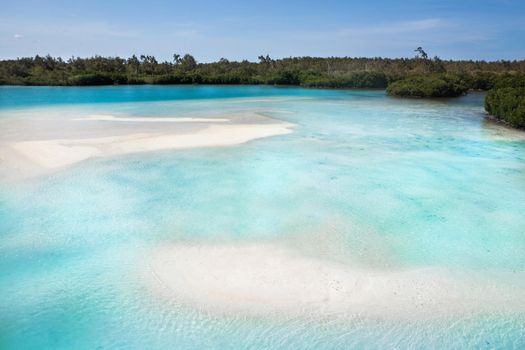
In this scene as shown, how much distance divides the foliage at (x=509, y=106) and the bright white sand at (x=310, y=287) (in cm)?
1229

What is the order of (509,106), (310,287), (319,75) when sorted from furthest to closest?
1. (319,75)
2. (509,106)
3. (310,287)

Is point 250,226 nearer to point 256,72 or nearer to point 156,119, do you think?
point 156,119

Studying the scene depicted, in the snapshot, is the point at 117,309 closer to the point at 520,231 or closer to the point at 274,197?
the point at 274,197

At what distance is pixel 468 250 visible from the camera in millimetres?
5250

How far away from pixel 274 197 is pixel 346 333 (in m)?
3.56

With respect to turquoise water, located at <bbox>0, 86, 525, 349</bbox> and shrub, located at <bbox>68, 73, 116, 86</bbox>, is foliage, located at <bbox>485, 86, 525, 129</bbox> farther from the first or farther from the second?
shrub, located at <bbox>68, 73, 116, 86</bbox>

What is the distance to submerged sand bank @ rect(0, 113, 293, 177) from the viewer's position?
9.56 metres

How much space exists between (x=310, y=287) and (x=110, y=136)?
374 inches

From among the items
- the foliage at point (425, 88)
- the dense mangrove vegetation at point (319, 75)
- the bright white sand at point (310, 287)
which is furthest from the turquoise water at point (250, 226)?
the foliage at point (425, 88)

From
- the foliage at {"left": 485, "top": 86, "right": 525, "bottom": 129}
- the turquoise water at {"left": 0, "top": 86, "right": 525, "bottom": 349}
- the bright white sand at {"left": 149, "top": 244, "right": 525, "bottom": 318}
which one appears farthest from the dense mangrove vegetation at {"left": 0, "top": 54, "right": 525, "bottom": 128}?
the bright white sand at {"left": 149, "top": 244, "right": 525, "bottom": 318}

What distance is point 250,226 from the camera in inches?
231

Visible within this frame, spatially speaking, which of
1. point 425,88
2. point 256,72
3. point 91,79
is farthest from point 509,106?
point 256,72

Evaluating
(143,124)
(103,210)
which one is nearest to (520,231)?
(103,210)

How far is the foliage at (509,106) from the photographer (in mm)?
14562
